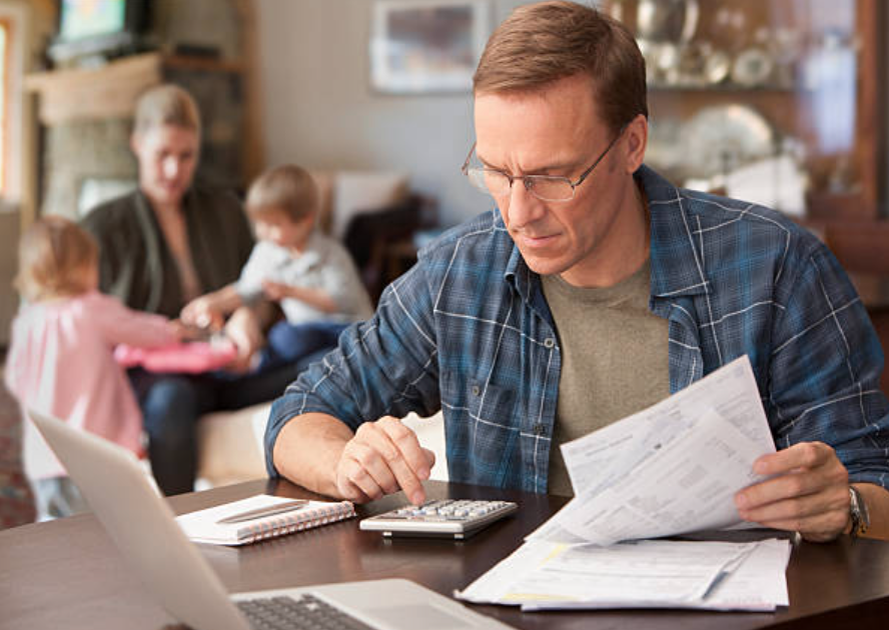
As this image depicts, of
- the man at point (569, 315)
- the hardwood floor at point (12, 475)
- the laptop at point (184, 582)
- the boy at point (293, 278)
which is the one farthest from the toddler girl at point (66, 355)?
the laptop at point (184, 582)

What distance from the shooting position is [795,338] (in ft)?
4.78

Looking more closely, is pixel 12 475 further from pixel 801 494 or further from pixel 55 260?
pixel 801 494

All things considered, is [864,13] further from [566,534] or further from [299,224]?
[566,534]

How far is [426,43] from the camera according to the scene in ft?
22.5

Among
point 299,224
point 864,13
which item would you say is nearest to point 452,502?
point 299,224

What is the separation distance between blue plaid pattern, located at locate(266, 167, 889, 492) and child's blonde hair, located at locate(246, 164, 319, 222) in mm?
1828

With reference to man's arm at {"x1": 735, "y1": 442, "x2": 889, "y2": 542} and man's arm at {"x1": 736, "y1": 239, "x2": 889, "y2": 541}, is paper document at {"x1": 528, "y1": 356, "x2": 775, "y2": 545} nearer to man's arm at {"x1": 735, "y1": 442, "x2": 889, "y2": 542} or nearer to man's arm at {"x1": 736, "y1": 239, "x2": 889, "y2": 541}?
man's arm at {"x1": 735, "y1": 442, "x2": 889, "y2": 542}

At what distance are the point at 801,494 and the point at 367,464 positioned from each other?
0.47 m

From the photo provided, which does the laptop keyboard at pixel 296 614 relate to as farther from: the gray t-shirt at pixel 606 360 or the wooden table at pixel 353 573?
the gray t-shirt at pixel 606 360

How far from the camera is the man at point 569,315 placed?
1.43 metres

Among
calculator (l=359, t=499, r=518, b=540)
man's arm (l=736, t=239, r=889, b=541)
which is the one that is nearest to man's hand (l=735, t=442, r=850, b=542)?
man's arm (l=736, t=239, r=889, b=541)

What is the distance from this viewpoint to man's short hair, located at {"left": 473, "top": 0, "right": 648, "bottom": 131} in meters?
1.44

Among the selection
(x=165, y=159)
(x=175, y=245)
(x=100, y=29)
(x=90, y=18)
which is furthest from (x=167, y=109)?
(x=90, y=18)

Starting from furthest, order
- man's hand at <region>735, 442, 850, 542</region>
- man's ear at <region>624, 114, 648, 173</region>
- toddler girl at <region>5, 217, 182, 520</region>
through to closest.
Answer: toddler girl at <region>5, 217, 182, 520</region> < man's ear at <region>624, 114, 648, 173</region> < man's hand at <region>735, 442, 850, 542</region>
